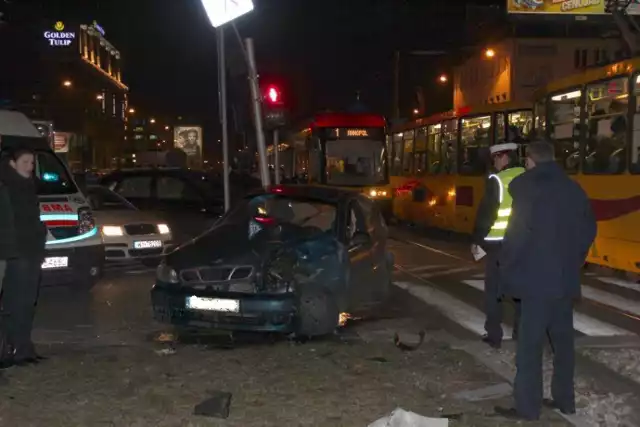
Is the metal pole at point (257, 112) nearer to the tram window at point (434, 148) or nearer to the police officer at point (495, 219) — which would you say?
the police officer at point (495, 219)

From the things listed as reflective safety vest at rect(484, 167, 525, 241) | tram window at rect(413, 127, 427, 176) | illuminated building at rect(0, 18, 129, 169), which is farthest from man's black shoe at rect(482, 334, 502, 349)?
illuminated building at rect(0, 18, 129, 169)

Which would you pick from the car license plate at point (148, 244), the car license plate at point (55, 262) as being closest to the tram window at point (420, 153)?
the car license plate at point (148, 244)

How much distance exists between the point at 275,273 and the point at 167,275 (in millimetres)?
1195

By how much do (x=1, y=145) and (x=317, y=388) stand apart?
6.17 m

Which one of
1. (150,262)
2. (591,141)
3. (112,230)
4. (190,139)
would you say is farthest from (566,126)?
(190,139)

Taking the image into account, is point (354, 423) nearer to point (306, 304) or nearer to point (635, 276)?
point (306, 304)

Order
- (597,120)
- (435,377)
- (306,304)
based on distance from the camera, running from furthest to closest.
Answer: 1. (597,120)
2. (306,304)
3. (435,377)

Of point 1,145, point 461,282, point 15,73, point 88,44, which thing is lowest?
point 461,282

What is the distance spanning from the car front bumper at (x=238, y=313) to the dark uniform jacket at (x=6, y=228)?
1.84 meters

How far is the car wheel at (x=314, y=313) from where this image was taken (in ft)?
27.0

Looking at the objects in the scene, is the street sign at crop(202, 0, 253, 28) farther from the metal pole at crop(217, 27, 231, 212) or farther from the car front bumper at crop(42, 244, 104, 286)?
the car front bumper at crop(42, 244, 104, 286)

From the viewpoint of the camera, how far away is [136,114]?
14362 centimetres

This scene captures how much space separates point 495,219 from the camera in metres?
7.77

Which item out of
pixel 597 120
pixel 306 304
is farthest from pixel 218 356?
pixel 597 120
